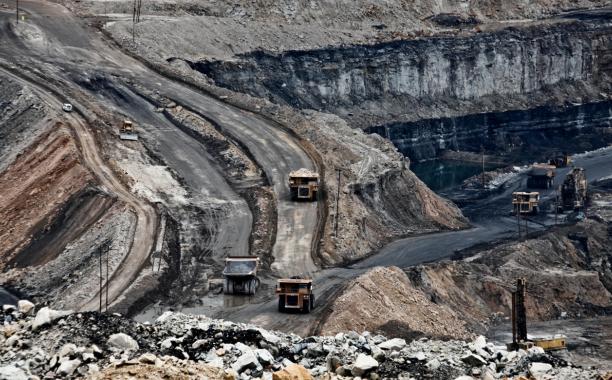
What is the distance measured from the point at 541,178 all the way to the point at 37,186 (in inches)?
1807

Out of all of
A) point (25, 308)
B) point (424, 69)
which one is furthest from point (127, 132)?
point (424, 69)

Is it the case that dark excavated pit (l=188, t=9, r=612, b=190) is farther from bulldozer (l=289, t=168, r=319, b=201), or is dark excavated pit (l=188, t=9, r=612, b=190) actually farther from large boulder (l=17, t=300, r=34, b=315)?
large boulder (l=17, t=300, r=34, b=315)

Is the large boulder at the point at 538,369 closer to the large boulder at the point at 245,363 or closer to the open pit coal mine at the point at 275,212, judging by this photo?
the open pit coal mine at the point at 275,212

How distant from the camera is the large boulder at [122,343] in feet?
101

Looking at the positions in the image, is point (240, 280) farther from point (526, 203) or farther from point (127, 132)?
point (526, 203)

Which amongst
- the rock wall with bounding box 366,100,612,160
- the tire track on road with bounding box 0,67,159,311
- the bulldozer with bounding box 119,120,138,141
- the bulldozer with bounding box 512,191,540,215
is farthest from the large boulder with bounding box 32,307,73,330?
the rock wall with bounding box 366,100,612,160

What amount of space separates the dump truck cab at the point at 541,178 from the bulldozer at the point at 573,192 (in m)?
2.36

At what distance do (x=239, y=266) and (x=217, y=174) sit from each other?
15.5m

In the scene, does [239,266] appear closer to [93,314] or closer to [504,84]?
[93,314]

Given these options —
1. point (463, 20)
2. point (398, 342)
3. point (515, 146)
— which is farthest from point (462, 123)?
point (398, 342)

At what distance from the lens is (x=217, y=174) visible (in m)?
68.0

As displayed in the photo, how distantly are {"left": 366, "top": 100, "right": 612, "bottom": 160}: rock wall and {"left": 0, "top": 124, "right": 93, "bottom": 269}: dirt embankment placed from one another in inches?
1949

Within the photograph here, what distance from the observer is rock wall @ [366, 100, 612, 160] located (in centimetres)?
11362

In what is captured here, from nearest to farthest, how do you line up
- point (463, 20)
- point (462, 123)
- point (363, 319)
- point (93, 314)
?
point (93, 314) → point (363, 319) → point (462, 123) → point (463, 20)
